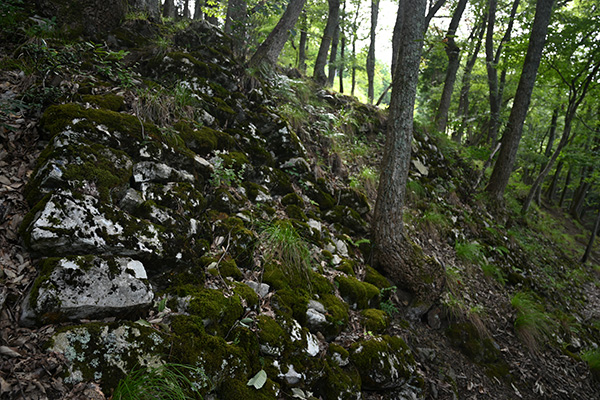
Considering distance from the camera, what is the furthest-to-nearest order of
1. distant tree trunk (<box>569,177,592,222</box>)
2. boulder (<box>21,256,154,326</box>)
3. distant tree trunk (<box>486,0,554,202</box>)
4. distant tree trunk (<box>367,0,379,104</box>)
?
distant tree trunk (<box>569,177,592,222</box>), distant tree trunk (<box>367,0,379,104</box>), distant tree trunk (<box>486,0,554,202</box>), boulder (<box>21,256,154,326</box>)

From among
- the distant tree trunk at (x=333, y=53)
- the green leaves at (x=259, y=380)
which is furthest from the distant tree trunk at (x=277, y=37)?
the green leaves at (x=259, y=380)

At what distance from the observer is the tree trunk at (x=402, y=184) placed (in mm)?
4660

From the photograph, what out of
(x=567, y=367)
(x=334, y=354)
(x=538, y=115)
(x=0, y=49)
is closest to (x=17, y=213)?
(x=0, y=49)

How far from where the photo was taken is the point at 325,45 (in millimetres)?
10922

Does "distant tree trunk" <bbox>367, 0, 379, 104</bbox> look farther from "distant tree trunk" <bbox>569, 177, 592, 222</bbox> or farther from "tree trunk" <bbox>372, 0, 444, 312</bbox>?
"distant tree trunk" <bbox>569, 177, 592, 222</bbox>

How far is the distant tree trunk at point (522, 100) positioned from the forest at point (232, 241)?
0.28 ft

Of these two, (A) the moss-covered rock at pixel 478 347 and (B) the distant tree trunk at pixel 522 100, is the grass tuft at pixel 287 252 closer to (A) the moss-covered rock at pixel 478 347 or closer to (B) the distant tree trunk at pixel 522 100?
(A) the moss-covered rock at pixel 478 347

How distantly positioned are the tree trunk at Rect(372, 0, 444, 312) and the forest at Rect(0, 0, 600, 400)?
0.03 m

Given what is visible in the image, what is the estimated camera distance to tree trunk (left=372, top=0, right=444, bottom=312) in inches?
183

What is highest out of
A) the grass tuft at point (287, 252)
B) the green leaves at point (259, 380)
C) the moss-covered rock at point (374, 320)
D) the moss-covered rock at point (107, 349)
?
the grass tuft at point (287, 252)

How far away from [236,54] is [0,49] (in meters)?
4.19

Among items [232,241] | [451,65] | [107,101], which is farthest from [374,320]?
[451,65]

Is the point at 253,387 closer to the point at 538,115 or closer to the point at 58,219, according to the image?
the point at 58,219

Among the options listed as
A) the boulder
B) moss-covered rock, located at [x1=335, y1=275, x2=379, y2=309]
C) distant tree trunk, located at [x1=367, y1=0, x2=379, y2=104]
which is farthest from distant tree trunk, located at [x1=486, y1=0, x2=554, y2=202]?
the boulder
